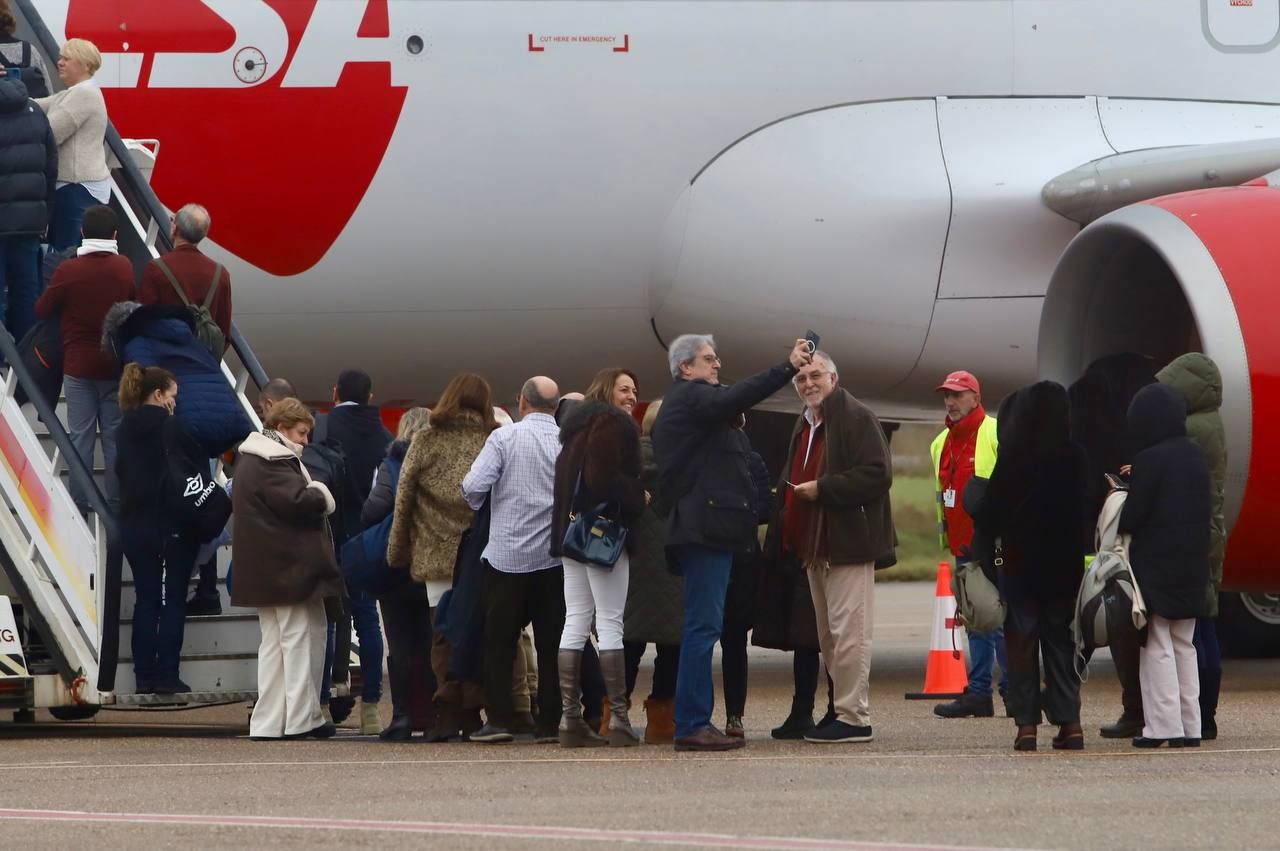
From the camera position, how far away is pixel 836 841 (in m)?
5.36

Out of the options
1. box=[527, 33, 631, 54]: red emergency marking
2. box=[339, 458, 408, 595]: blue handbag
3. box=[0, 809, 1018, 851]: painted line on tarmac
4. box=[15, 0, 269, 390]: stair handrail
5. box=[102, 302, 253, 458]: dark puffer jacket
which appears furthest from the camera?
box=[527, 33, 631, 54]: red emergency marking

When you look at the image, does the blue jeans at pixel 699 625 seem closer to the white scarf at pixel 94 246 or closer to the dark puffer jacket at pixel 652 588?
the dark puffer jacket at pixel 652 588

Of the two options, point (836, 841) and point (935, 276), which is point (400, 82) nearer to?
point (935, 276)

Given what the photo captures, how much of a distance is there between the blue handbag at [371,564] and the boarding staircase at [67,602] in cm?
73

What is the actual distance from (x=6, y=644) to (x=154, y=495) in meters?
0.85

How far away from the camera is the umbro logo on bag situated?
27.9 feet

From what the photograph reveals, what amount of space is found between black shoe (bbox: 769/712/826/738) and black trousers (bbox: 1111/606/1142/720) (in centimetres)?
116

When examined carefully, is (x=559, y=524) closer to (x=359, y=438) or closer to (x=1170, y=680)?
(x=359, y=438)

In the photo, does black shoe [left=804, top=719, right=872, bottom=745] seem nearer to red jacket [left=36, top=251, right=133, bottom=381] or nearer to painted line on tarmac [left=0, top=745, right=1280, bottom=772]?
painted line on tarmac [left=0, top=745, right=1280, bottom=772]

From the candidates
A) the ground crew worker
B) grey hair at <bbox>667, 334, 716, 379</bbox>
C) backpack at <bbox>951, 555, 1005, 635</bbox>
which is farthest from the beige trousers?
the ground crew worker

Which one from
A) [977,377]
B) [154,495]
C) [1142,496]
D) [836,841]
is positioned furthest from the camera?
[977,377]

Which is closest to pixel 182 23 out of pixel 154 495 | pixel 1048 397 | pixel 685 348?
pixel 154 495

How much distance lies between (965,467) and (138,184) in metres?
3.91

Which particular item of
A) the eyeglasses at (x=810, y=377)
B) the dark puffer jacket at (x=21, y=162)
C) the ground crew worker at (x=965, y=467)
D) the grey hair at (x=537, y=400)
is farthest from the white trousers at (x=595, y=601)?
the dark puffer jacket at (x=21, y=162)
